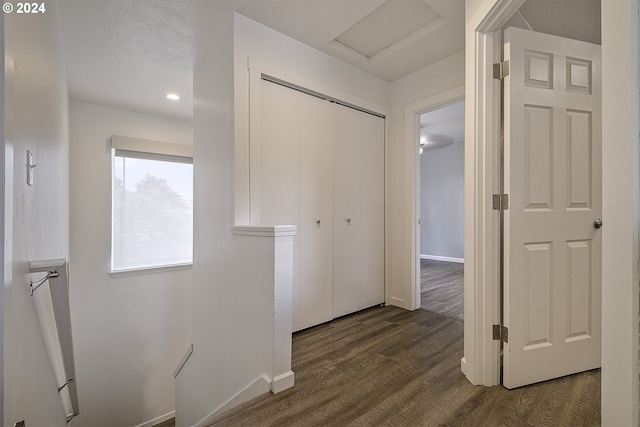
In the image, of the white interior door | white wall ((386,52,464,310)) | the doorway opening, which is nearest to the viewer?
the white interior door

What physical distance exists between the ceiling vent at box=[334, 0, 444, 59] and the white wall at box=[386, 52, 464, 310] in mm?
514

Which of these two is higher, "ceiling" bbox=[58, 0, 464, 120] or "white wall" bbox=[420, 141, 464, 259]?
"ceiling" bbox=[58, 0, 464, 120]

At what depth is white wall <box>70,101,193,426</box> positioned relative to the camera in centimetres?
335

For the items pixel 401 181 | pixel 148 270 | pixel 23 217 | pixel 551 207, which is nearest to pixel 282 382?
pixel 23 217

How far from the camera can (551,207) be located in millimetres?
1566

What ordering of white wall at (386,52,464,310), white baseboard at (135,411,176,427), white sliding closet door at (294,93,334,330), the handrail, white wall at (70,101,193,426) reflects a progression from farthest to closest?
white baseboard at (135,411,176,427), white wall at (70,101,193,426), white wall at (386,52,464,310), white sliding closet door at (294,93,334,330), the handrail

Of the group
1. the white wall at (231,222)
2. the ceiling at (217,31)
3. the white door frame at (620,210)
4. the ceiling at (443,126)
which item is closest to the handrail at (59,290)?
the white wall at (231,222)

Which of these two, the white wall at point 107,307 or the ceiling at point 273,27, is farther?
the white wall at point 107,307

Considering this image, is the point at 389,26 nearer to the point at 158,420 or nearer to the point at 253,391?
the point at 253,391

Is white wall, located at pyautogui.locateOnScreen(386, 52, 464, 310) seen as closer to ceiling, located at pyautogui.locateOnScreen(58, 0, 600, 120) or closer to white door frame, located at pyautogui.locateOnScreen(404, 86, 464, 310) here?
white door frame, located at pyautogui.locateOnScreen(404, 86, 464, 310)

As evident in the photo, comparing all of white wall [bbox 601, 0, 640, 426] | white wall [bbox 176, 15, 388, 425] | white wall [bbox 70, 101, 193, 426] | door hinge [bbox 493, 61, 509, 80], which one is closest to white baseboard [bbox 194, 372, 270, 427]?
white wall [bbox 176, 15, 388, 425]

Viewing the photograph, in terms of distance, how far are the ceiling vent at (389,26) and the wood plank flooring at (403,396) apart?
252 cm

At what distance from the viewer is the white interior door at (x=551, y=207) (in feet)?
4.96

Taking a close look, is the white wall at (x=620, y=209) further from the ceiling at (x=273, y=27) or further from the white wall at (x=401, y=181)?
the white wall at (x=401, y=181)
